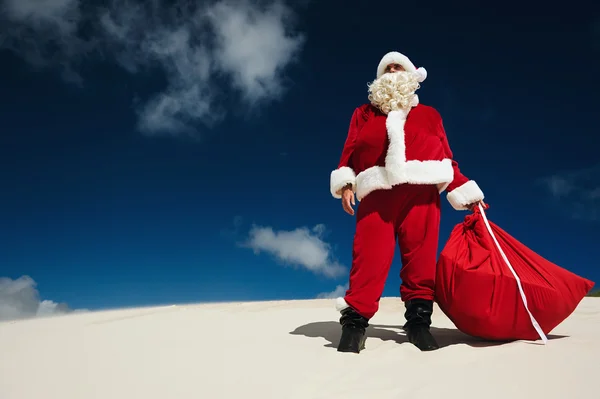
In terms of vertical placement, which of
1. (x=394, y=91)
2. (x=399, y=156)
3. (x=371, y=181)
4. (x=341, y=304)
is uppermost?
(x=394, y=91)

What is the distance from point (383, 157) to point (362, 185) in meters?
0.26

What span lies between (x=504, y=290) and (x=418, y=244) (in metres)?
0.66

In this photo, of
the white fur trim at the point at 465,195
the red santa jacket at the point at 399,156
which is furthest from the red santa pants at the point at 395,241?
the white fur trim at the point at 465,195

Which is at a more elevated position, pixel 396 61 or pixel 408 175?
pixel 396 61

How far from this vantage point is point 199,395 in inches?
83.4

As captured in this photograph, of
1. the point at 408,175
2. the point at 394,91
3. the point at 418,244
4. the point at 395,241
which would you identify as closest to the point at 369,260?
the point at 395,241

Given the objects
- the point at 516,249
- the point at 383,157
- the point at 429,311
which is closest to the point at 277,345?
the point at 429,311

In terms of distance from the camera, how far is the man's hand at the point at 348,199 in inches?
137

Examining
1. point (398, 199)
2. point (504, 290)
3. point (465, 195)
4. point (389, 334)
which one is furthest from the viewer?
point (389, 334)

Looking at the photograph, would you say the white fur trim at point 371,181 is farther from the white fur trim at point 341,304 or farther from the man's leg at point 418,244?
the white fur trim at point 341,304

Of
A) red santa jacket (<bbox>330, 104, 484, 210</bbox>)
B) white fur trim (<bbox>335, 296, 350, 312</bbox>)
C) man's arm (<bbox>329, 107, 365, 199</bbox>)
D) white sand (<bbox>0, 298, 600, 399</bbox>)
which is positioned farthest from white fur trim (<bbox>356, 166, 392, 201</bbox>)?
white sand (<bbox>0, 298, 600, 399</bbox>)

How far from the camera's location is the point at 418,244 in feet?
10.8

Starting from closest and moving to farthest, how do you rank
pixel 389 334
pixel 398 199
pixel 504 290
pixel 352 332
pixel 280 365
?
pixel 280 365 < pixel 504 290 < pixel 352 332 < pixel 398 199 < pixel 389 334

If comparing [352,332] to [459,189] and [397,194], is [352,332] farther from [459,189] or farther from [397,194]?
[459,189]
